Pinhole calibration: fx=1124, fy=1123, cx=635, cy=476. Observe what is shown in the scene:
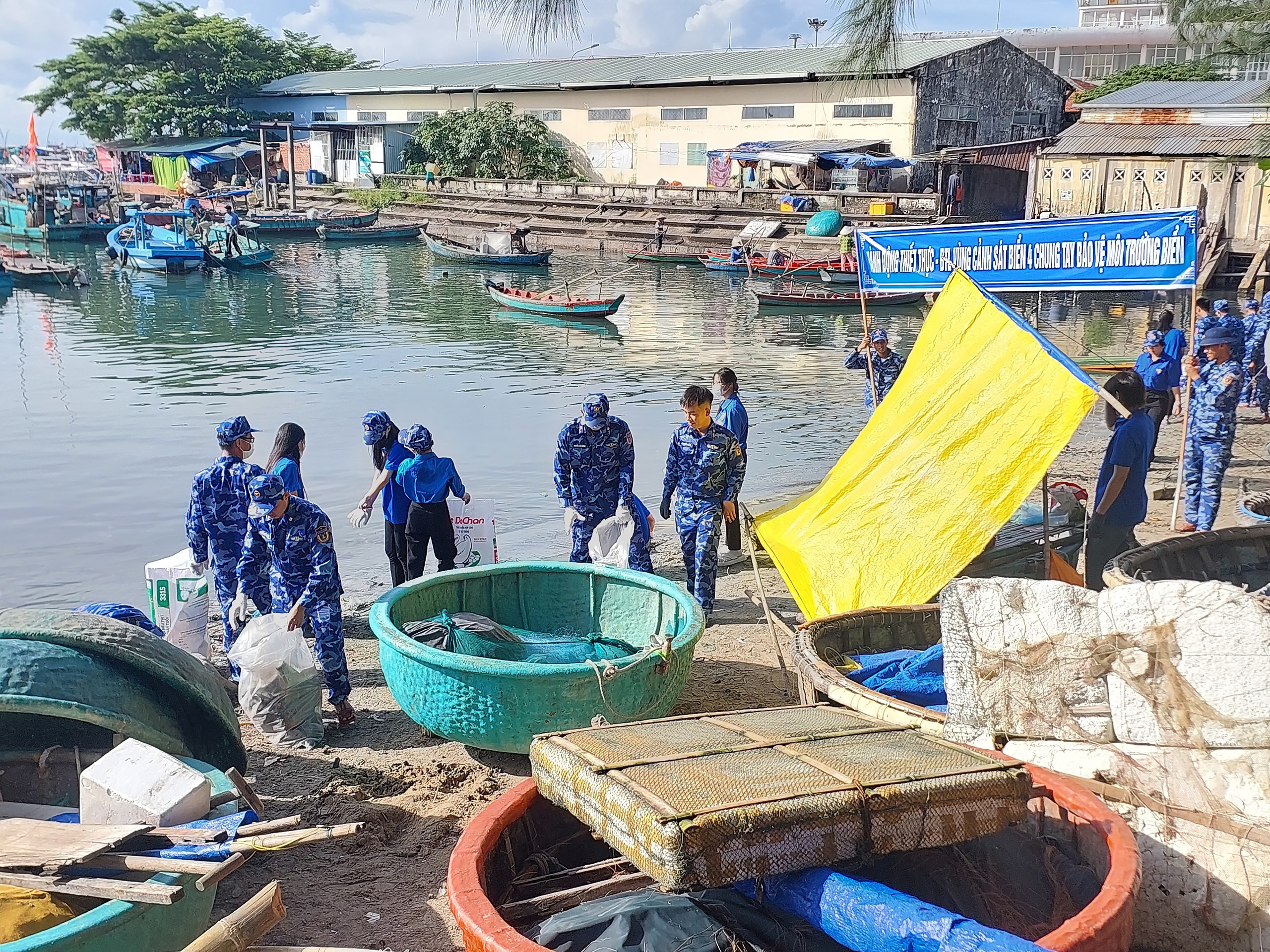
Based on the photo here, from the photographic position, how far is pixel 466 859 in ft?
12.2

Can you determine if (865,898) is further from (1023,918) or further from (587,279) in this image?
(587,279)

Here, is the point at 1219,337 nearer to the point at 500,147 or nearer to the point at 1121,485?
the point at 1121,485

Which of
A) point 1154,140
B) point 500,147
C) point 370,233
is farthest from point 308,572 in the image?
point 500,147

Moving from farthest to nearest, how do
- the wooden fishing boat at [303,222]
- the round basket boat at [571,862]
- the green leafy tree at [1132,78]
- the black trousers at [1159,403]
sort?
the wooden fishing boat at [303,222]
the green leafy tree at [1132,78]
the black trousers at [1159,403]
the round basket boat at [571,862]

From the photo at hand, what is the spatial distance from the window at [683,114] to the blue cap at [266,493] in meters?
42.6

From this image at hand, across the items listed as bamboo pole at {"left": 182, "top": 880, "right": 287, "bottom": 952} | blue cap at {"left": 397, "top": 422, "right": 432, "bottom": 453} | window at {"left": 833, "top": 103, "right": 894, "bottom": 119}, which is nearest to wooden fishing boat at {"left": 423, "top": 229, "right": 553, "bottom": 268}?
window at {"left": 833, "top": 103, "right": 894, "bottom": 119}

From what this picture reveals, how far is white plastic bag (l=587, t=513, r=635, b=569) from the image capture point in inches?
330

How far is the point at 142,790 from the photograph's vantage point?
4160mm

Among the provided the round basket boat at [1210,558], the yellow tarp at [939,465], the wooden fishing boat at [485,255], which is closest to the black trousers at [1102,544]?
the round basket boat at [1210,558]

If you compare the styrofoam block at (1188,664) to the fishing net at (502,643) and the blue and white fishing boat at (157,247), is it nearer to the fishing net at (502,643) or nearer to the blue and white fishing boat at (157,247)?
the fishing net at (502,643)

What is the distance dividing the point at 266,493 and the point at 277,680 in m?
1.04

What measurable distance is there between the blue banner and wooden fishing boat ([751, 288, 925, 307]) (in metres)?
20.5

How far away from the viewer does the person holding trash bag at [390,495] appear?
8.56 meters

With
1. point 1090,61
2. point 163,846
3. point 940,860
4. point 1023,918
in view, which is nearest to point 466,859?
point 163,846
